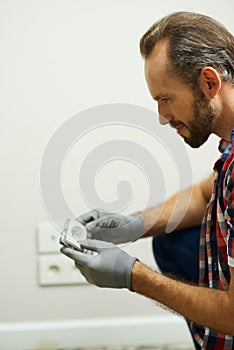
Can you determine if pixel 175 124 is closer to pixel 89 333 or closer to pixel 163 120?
pixel 163 120

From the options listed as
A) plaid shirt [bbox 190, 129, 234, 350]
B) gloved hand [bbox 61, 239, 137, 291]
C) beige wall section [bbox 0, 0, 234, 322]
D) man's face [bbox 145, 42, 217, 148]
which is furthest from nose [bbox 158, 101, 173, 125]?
beige wall section [bbox 0, 0, 234, 322]

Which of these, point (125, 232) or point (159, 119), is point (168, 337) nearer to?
point (125, 232)

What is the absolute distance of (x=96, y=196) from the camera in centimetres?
140

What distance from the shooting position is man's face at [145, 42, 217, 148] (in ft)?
3.23

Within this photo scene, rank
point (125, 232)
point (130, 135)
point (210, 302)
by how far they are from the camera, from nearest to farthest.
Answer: point (210, 302)
point (125, 232)
point (130, 135)

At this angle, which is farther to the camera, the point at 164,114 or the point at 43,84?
the point at 43,84

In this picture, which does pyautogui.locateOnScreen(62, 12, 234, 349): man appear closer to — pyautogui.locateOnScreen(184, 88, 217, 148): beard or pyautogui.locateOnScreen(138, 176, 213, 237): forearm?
pyautogui.locateOnScreen(184, 88, 217, 148): beard

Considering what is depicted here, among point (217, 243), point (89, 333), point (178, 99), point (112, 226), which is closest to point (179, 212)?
point (112, 226)

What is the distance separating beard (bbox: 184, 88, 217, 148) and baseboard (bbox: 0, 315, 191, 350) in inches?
28.7

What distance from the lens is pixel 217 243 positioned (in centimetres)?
103

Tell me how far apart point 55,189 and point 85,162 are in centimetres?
31

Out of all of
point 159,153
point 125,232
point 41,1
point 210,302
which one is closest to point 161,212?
point 125,232

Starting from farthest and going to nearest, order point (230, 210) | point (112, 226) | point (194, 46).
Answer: point (112, 226), point (194, 46), point (230, 210)

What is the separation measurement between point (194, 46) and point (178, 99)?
0.10m
